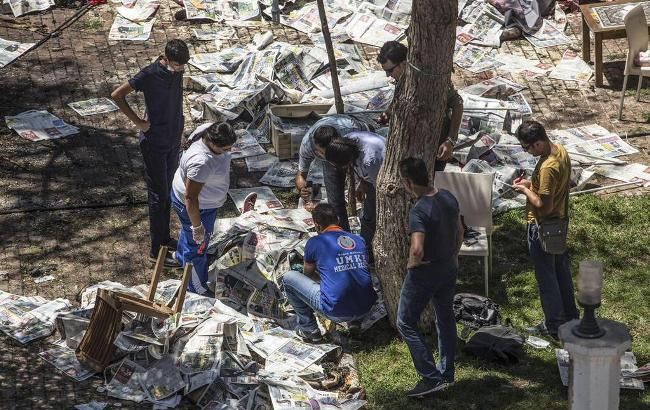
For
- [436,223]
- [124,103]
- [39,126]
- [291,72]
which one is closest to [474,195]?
[436,223]

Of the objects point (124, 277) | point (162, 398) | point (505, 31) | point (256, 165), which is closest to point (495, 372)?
point (162, 398)

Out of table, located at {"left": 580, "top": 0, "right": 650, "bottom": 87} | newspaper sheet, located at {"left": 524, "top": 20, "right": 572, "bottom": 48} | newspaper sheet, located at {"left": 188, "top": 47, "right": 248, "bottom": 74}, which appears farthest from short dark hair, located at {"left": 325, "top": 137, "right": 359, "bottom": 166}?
newspaper sheet, located at {"left": 524, "top": 20, "right": 572, "bottom": 48}

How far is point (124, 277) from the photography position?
9.04 metres

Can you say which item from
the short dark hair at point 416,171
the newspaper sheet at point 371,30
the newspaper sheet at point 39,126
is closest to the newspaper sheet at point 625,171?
the newspaper sheet at point 371,30

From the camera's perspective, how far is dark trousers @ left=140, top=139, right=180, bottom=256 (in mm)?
9078

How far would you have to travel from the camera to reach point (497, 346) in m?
7.91

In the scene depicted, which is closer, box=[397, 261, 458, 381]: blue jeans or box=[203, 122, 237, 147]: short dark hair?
box=[397, 261, 458, 381]: blue jeans

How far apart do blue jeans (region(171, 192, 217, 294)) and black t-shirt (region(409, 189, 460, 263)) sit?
6.31 ft

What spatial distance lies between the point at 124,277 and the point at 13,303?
0.92m

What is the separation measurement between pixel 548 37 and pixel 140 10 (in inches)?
180

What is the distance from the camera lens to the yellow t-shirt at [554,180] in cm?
773

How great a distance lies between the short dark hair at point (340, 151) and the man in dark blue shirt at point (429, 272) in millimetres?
Result: 1134

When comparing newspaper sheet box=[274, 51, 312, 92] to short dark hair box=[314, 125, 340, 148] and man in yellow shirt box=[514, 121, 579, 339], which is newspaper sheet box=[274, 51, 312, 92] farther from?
man in yellow shirt box=[514, 121, 579, 339]

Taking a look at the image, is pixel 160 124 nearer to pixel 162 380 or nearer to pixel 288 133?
pixel 288 133
